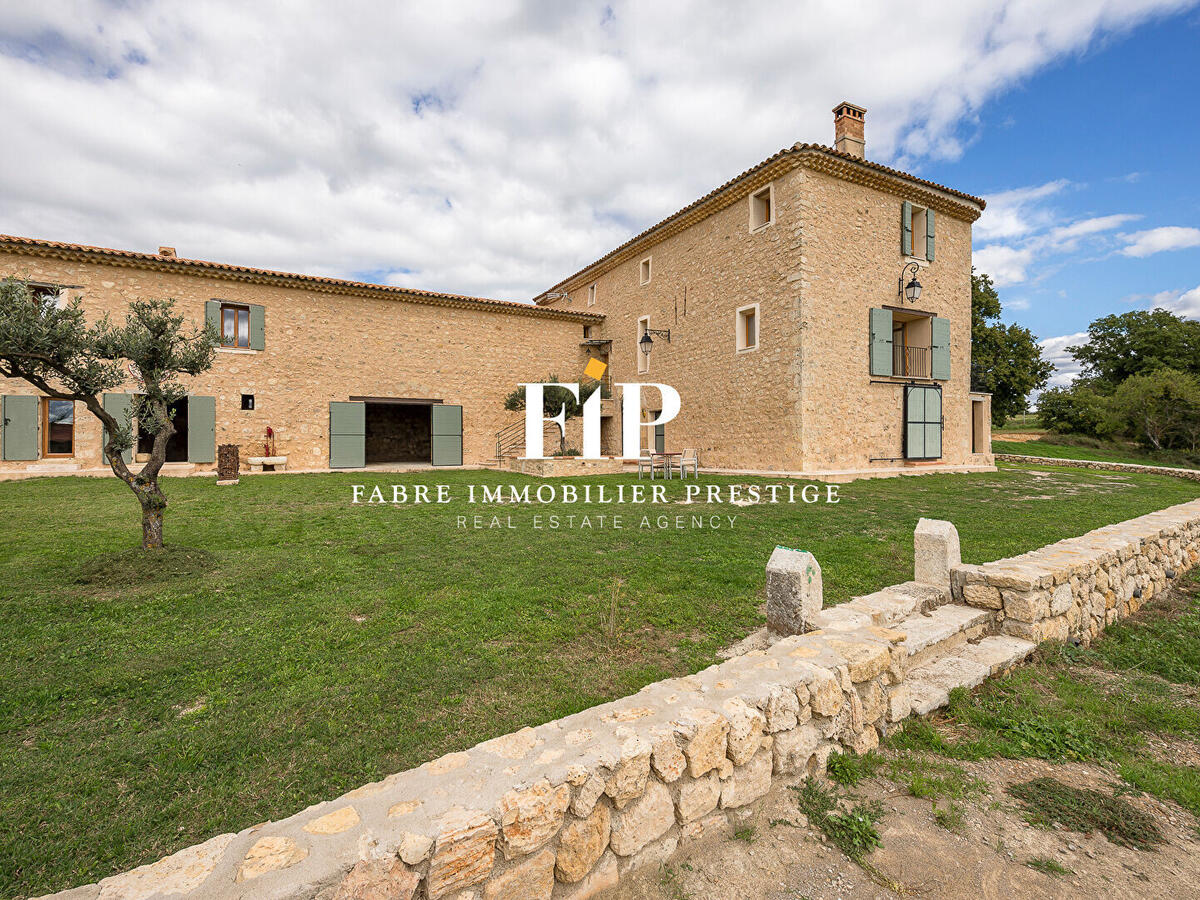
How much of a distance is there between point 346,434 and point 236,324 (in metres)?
4.24

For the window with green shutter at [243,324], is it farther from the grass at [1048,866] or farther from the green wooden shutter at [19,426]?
the grass at [1048,866]

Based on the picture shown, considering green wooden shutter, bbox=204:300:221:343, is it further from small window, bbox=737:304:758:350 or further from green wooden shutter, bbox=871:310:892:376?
green wooden shutter, bbox=871:310:892:376

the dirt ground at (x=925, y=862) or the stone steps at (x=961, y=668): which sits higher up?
the stone steps at (x=961, y=668)

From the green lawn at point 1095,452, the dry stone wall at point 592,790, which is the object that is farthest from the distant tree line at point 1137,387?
the dry stone wall at point 592,790

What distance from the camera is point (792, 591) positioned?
3455mm

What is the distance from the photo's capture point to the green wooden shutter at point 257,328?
49.0 feet

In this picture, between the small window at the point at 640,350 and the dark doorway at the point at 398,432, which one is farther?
the dark doorway at the point at 398,432

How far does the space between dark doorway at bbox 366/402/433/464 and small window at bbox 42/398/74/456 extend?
9184mm

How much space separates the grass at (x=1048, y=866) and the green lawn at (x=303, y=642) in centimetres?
167

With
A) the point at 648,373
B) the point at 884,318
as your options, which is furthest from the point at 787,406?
the point at 648,373

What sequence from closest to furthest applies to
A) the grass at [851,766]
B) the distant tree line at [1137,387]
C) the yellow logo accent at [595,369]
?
the grass at [851,766] → the yellow logo accent at [595,369] → the distant tree line at [1137,387]

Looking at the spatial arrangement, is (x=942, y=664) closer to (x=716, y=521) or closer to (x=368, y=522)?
(x=716, y=521)

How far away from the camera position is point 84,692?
2.85 metres

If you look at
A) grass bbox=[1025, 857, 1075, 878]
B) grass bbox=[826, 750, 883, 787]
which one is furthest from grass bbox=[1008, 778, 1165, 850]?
grass bbox=[826, 750, 883, 787]
